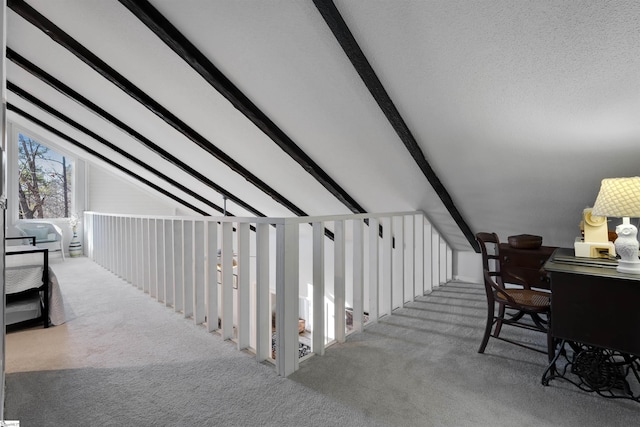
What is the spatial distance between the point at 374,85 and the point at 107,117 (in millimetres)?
3693

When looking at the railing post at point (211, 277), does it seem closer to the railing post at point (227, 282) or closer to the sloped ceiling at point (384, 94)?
the railing post at point (227, 282)

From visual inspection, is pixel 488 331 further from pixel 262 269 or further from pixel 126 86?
pixel 126 86

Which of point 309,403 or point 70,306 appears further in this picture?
point 70,306

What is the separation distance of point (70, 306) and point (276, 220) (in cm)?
261

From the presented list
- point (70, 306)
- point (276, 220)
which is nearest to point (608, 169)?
point (276, 220)

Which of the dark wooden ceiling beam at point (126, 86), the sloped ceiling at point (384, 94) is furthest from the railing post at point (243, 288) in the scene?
the dark wooden ceiling beam at point (126, 86)

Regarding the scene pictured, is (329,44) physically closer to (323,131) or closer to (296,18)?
(296,18)

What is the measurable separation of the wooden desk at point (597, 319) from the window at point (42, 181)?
8135 millimetres

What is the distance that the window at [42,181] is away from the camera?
19.3 ft

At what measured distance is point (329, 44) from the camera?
1.93 m

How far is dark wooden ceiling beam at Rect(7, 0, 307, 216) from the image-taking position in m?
2.55

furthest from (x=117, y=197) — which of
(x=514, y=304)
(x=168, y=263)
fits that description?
(x=514, y=304)

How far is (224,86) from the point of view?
8.63 ft

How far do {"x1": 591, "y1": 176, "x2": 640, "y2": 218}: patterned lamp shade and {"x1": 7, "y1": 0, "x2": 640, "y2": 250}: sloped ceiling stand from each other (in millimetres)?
492
